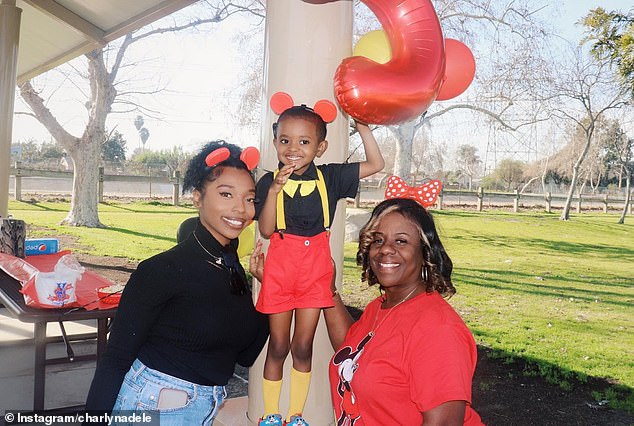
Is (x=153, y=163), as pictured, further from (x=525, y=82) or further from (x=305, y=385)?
(x=305, y=385)

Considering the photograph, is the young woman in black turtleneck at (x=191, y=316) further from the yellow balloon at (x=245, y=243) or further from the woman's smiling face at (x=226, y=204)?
the yellow balloon at (x=245, y=243)

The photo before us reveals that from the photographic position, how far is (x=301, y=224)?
1.90 m

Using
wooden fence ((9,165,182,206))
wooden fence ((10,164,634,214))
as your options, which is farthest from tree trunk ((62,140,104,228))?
wooden fence ((10,164,634,214))

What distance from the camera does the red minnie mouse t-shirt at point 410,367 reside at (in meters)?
1.30

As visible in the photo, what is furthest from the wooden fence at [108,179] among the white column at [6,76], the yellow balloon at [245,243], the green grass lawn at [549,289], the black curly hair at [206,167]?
the black curly hair at [206,167]

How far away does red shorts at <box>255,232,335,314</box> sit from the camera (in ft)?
6.21

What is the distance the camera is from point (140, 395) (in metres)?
1.46

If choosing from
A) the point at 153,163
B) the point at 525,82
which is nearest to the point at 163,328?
the point at 525,82

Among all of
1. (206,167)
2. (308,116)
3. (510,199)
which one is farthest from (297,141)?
(510,199)

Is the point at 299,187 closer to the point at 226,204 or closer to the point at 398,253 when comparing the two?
the point at 226,204

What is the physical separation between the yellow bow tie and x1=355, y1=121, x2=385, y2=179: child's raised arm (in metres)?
0.19

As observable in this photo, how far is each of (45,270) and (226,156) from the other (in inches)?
106

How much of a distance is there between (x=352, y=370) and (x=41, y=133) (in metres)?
8.80

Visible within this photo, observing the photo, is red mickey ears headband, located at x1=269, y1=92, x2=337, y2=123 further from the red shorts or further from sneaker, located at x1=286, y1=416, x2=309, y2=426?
sneaker, located at x1=286, y1=416, x2=309, y2=426
